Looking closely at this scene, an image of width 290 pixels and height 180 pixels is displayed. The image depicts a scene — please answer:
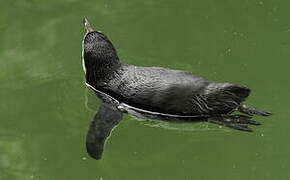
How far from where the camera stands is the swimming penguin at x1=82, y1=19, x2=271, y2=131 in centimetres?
352

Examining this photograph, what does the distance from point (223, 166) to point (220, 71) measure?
86cm

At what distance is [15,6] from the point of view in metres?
4.86

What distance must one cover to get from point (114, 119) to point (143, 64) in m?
0.62

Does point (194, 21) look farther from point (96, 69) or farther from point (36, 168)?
point (36, 168)

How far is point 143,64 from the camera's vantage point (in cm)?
420

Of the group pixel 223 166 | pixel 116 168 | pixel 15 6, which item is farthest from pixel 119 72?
pixel 15 6

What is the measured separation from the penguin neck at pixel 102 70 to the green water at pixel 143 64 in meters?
0.12

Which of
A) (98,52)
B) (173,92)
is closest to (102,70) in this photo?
(98,52)

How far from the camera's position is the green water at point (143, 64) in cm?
354

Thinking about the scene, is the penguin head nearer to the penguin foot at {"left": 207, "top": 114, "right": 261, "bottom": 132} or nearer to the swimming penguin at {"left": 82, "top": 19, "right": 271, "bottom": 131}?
the swimming penguin at {"left": 82, "top": 19, "right": 271, "bottom": 131}

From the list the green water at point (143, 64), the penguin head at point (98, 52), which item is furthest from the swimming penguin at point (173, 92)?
the green water at point (143, 64)

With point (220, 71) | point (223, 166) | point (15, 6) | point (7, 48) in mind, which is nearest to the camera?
point (223, 166)

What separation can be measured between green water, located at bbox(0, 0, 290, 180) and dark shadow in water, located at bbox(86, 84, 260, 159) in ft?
0.20

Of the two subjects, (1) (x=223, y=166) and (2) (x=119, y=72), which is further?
(2) (x=119, y=72)
